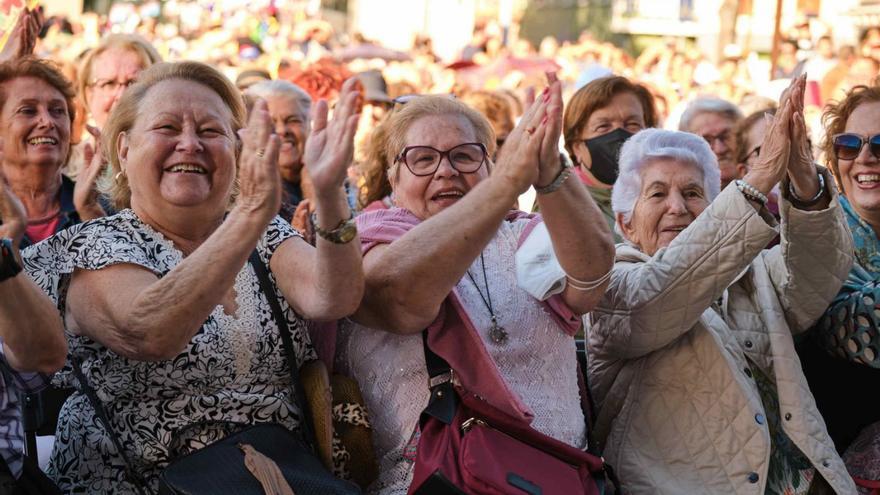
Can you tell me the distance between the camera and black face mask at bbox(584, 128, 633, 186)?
5.77 meters

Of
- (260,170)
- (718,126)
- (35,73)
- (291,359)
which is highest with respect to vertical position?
(260,170)

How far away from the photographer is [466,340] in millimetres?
3551

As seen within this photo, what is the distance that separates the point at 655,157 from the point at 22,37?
103 inches

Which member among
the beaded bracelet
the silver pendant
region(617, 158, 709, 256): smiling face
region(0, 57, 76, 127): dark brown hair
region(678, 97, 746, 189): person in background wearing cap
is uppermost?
region(0, 57, 76, 127): dark brown hair

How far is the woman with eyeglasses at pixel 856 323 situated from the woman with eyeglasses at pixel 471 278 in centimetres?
108

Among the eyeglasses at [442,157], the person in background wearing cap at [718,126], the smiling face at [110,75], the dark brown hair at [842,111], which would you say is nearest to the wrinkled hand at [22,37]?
the smiling face at [110,75]

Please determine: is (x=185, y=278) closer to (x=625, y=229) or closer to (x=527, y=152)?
(x=527, y=152)

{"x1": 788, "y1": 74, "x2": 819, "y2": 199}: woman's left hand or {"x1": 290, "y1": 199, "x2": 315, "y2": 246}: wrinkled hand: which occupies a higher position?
{"x1": 788, "y1": 74, "x2": 819, "y2": 199}: woman's left hand

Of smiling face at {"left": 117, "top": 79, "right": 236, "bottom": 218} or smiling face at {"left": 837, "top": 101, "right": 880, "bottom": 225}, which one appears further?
smiling face at {"left": 837, "top": 101, "right": 880, "bottom": 225}

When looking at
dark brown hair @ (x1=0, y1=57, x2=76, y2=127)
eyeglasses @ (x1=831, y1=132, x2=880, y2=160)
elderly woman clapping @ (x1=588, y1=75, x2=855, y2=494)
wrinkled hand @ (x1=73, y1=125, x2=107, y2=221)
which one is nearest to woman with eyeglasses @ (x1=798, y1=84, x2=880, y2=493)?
eyeglasses @ (x1=831, y1=132, x2=880, y2=160)

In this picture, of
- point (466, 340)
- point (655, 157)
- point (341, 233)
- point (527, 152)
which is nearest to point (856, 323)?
point (655, 157)

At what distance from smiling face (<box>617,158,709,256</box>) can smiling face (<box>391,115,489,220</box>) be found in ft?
2.04

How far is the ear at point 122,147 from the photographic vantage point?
3664mm

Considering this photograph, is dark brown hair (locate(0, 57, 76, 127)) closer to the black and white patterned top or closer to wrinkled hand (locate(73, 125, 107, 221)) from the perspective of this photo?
wrinkled hand (locate(73, 125, 107, 221))
